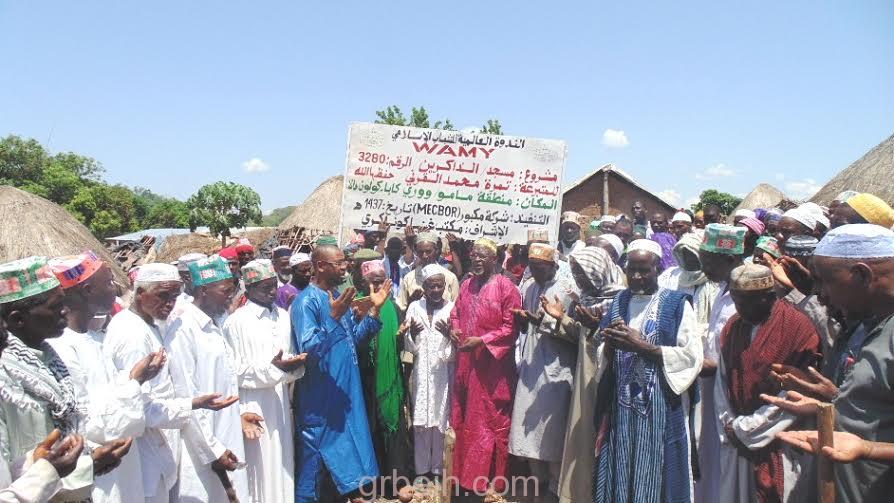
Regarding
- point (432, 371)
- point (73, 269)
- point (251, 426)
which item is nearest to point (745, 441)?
point (432, 371)

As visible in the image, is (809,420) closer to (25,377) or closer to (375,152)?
(25,377)

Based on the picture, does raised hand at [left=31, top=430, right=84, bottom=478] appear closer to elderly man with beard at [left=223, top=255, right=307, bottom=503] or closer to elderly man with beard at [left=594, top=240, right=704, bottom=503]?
elderly man with beard at [left=223, top=255, right=307, bottom=503]

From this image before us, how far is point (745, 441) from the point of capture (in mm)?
3621

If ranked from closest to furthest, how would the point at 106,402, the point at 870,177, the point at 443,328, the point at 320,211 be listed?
the point at 106,402
the point at 443,328
the point at 870,177
the point at 320,211

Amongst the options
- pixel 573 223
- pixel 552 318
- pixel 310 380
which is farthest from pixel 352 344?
pixel 573 223

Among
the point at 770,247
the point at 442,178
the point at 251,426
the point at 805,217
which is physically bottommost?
the point at 251,426

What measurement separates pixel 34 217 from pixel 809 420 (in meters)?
14.7

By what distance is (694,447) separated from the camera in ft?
13.3

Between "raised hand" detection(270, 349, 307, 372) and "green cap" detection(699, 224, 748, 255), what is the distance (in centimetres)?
309

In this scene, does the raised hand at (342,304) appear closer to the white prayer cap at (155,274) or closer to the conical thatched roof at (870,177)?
the white prayer cap at (155,274)

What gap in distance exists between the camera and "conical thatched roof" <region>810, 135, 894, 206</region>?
40.2 ft

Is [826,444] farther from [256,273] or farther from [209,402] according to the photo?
[256,273]

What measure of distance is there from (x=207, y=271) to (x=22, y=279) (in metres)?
1.95

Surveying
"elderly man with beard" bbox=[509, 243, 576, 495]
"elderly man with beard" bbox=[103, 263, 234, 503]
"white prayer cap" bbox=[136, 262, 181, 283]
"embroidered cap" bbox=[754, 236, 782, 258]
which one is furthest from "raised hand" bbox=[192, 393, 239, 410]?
"embroidered cap" bbox=[754, 236, 782, 258]
